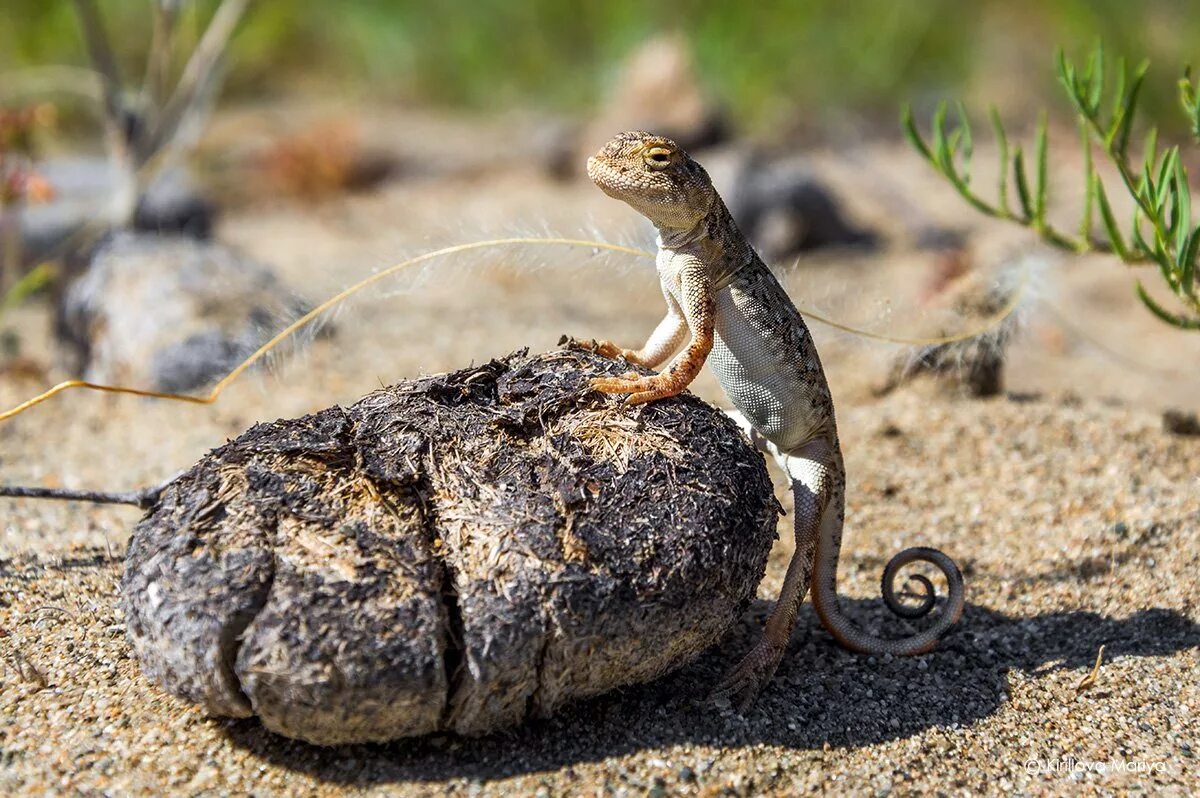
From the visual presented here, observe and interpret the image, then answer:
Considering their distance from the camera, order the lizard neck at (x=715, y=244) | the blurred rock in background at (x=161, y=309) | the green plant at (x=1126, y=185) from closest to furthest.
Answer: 1. the lizard neck at (x=715, y=244)
2. the green plant at (x=1126, y=185)
3. the blurred rock in background at (x=161, y=309)

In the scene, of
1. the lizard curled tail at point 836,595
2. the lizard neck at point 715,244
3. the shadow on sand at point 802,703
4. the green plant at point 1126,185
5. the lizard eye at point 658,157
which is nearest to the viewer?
the shadow on sand at point 802,703

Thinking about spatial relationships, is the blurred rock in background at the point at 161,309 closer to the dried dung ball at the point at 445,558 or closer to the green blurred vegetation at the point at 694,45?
the dried dung ball at the point at 445,558

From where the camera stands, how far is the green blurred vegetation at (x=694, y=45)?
38.5 ft

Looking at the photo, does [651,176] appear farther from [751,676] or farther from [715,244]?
[751,676]

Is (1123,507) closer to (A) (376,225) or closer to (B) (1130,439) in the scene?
(B) (1130,439)

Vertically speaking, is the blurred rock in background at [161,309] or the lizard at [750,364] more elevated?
the lizard at [750,364]

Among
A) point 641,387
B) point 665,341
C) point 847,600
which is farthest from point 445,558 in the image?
point 847,600

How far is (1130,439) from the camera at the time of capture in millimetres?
5242

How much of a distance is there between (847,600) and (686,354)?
4.47 ft

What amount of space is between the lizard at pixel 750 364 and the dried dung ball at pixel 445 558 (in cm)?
28

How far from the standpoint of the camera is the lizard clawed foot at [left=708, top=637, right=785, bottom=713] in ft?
11.0

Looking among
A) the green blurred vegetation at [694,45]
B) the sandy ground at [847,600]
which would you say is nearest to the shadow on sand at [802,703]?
the sandy ground at [847,600]

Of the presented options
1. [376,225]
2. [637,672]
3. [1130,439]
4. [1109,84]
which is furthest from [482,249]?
[1109,84]

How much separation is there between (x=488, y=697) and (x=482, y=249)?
163 centimetres
